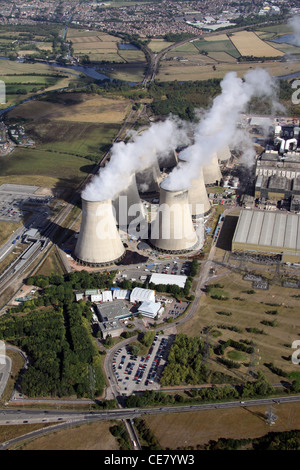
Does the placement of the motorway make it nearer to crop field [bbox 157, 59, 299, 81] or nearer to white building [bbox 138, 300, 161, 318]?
white building [bbox 138, 300, 161, 318]

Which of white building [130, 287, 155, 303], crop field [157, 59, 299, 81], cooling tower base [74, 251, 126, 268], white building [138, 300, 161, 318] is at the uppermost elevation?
crop field [157, 59, 299, 81]

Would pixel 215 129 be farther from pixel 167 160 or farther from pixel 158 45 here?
pixel 158 45

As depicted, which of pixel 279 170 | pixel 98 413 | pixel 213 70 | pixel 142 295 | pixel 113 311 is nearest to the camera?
pixel 98 413

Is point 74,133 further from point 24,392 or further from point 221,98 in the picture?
point 24,392

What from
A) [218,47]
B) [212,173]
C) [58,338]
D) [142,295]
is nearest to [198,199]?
[212,173]

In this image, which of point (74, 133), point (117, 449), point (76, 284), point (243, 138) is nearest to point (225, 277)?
point (76, 284)

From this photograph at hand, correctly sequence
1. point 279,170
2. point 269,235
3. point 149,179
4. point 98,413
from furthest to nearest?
point 279,170 < point 149,179 < point 269,235 < point 98,413

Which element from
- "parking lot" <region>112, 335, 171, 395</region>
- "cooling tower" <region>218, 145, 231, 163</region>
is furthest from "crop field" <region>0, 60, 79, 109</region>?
"parking lot" <region>112, 335, 171, 395</region>
